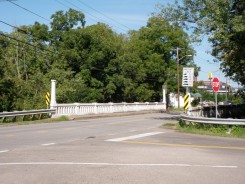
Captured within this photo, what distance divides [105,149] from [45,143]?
2945 millimetres

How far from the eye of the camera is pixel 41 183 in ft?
24.7

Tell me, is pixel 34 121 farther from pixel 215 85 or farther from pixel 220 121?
pixel 220 121

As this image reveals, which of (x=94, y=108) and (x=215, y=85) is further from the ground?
(x=215, y=85)

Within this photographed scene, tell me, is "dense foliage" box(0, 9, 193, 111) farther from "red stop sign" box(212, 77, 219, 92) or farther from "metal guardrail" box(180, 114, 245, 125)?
"metal guardrail" box(180, 114, 245, 125)

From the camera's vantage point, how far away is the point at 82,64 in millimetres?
48781

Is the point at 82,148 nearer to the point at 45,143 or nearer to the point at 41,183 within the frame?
the point at 45,143

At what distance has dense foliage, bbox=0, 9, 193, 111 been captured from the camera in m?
37.2

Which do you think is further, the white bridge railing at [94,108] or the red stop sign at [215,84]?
the white bridge railing at [94,108]

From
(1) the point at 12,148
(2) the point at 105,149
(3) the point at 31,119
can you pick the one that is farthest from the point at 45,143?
(3) the point at 31,119

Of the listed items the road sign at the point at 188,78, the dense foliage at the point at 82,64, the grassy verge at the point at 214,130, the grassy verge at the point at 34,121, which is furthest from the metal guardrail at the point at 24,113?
the grassy verge at the point at 214,130

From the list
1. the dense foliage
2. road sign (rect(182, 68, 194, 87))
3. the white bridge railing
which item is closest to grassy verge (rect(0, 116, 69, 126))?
the white bridge railing

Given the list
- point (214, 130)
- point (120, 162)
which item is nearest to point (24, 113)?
point (214, 130)

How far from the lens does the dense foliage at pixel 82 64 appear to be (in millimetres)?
37188

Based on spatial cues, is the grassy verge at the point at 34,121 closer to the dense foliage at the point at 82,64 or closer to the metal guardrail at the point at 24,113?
the metal guardrail at the point at 24,113
